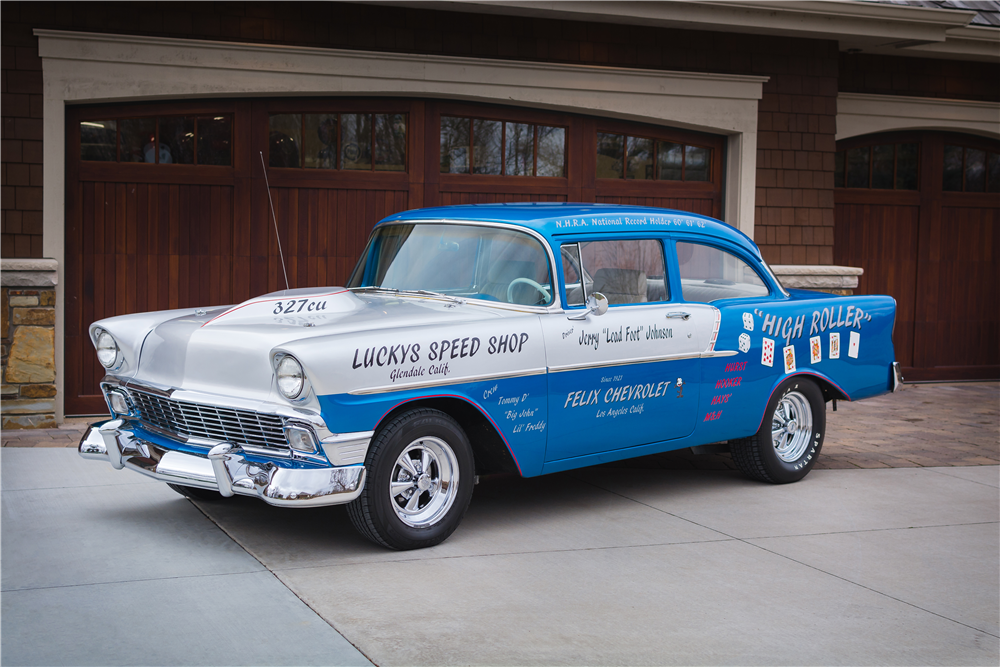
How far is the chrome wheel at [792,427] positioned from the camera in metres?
6.60

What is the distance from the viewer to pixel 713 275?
253 inches

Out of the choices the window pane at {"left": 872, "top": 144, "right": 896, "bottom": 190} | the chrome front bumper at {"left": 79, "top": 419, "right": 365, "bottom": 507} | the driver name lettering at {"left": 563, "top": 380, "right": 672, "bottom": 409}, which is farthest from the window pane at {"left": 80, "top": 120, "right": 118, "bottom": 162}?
Result: the window pane at {"left": 872, "top": 144, "right": 896, "bottom": 190}

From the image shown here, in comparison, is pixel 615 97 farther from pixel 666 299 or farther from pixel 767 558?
pixel 767 558

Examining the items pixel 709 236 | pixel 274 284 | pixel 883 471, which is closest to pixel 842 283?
pixel 883 471

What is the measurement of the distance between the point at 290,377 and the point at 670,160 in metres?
6.72

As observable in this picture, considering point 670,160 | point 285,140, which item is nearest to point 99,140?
point 285,140

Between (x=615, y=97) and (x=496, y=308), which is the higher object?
(x=615, y=97)

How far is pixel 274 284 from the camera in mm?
8773

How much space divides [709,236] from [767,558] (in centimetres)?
225

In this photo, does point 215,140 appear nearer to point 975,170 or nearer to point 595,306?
point 595,306

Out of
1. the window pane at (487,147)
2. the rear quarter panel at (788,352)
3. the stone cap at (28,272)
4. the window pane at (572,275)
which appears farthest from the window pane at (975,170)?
the stone cap at (28,272)

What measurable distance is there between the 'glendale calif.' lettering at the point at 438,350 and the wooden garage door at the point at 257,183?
10.7ft

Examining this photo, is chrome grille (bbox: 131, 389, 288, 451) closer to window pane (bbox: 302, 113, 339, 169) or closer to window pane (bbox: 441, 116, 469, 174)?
window pane (bbox: 302, 113, 339, 169)

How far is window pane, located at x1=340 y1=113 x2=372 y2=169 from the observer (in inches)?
352
